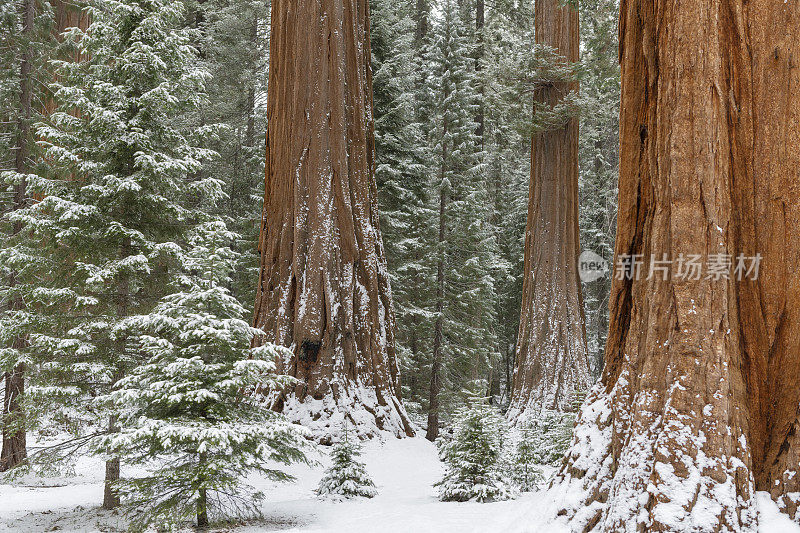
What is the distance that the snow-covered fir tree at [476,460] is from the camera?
6.07 meters

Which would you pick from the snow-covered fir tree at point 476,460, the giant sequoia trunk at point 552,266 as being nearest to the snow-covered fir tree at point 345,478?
the snow-covered fir tree at point 476,460

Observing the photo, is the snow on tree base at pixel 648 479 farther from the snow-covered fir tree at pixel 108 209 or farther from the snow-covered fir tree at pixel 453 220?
the snow-covered fir tree at pixel 453 220

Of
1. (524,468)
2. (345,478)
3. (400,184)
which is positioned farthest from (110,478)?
(400,184)

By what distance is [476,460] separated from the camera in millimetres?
6223

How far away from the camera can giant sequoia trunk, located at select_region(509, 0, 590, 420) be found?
12406 millimetres

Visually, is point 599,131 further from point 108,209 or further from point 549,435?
point 108,209

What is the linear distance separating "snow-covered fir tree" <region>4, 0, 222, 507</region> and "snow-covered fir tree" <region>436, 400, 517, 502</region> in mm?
3745

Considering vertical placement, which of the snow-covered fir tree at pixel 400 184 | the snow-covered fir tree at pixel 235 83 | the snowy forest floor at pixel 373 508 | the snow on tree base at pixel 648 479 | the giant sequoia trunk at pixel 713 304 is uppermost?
the snow-covered fir tree at pixel 235 83

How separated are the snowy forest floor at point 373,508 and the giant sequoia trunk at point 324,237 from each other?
25.9 inches

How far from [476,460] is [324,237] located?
4292 millimetres

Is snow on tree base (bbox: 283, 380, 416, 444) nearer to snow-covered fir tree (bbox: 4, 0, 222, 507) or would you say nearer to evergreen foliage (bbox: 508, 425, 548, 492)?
evergreen foliage (bbox: 508, 425, 548, 492)

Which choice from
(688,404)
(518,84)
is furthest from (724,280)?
(518,84)

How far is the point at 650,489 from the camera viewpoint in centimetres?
328

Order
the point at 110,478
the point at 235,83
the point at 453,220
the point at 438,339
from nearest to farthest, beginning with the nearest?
the point at 110,478 → the point at 438,339 → the point at 453,220 → the point at 235,83
